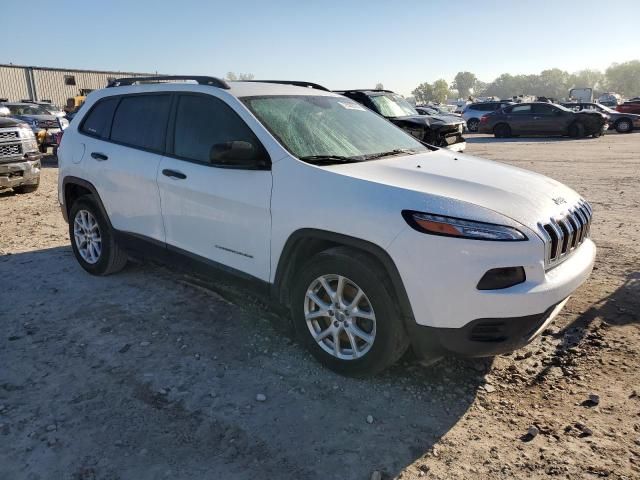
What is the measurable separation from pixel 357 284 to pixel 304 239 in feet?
1.53

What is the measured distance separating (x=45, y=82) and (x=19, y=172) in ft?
130

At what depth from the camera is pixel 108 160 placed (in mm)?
4531

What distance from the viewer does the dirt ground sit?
8.24 feet

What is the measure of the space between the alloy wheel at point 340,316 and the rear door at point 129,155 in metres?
1.62

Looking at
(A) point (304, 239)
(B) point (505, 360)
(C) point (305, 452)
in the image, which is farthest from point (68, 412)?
(B) point (505, 360)

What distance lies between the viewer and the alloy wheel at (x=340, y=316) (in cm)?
305

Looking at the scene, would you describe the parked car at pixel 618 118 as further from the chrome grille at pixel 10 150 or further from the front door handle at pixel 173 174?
the front door handle at pixel 173 174

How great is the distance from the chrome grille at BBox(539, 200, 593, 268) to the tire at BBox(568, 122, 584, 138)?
21.6m

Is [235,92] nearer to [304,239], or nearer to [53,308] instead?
[304,239]

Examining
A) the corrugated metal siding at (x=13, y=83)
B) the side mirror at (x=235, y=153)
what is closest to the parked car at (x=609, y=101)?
the side mirror at (x=235, y=153)

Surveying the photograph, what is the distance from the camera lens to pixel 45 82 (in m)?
42.4

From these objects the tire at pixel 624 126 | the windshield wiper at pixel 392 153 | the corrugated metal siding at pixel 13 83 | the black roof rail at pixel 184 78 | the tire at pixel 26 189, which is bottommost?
the tire at pixel 624 126

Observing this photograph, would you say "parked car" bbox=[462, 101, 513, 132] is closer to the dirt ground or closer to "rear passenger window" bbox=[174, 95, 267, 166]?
the dirt ground

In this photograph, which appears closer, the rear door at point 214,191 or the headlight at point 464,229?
the headlight at point 464,229
